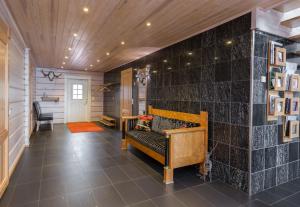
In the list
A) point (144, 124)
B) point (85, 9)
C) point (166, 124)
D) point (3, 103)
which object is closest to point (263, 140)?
point (166, 124)

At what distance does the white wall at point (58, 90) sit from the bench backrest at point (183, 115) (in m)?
4.76

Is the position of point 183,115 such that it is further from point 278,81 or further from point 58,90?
point 58,90

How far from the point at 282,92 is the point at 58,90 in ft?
26.0

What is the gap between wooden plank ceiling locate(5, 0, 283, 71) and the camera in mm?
2291

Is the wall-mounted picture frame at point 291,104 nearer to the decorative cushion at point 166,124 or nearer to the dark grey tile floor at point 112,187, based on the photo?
the dark grey tile floor at point 112,187

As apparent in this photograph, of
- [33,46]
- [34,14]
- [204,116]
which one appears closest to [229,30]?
[204,116]

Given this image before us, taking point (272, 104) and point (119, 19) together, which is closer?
point (272, 104)

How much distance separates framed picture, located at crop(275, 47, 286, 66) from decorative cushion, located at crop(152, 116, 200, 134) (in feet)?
4.90

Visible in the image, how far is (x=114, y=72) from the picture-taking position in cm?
740

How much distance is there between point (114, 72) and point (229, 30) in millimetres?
5405

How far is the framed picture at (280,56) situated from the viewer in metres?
2.52

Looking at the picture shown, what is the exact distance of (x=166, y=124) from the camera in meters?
3.78

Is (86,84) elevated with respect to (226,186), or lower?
elevated

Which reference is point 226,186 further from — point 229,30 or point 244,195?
point 229,30
